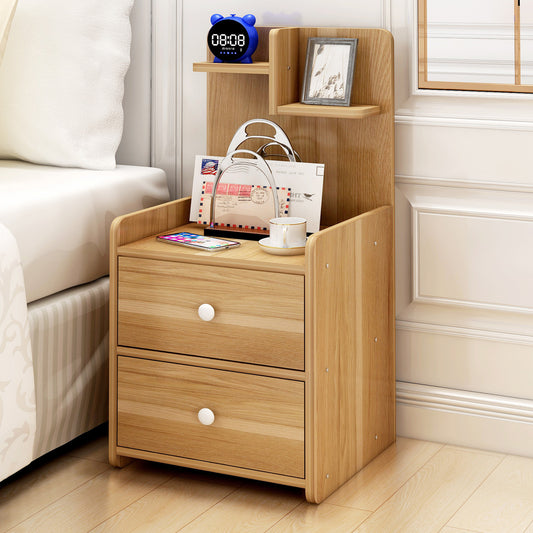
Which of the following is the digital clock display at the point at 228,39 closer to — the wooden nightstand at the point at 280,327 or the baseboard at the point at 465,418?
the wooden nightstand at the point at 280,327

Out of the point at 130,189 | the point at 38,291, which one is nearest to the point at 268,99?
the point at 130,189

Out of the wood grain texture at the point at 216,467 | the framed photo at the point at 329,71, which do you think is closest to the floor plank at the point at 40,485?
the wood grain texture at the point at 216,467

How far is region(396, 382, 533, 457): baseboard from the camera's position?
Answer: 2090 millimetres

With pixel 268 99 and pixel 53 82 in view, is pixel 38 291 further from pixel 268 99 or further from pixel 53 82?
pixel 268 99

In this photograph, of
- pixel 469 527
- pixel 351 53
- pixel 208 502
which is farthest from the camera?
pixel 351 53

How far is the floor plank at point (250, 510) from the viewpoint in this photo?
1.76 m

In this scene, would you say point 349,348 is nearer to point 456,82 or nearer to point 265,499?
point 265,499

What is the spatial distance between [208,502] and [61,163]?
92cm

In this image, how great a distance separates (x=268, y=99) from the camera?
2.16 meters

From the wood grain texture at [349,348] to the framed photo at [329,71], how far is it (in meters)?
0.29

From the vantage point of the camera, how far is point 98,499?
73.9 inches

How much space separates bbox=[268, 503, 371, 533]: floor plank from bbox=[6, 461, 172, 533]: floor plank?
13.0 inches

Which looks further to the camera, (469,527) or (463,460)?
(463,460)

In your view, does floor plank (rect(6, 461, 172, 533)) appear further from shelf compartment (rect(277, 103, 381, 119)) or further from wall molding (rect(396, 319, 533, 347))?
shelf compartment (rect(277, 103, 381, 119))
